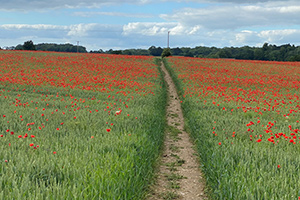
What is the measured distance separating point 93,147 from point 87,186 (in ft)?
6.93

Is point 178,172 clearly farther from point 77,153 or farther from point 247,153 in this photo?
point 77,153

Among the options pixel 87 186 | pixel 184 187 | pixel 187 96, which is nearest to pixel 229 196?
pixel 184 187

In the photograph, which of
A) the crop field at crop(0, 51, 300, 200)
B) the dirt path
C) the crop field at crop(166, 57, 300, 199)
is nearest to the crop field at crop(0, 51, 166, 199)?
the crop field at crop(0, 51, 300, 200)

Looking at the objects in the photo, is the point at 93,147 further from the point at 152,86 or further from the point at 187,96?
the point at 152,86

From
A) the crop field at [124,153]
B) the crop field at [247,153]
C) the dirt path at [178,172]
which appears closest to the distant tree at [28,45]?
the crop field at [124,153]

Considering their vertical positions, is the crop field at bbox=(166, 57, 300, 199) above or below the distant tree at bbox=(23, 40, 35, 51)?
below

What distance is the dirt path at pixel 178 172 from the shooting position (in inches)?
270

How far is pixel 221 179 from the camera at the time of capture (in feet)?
20.6

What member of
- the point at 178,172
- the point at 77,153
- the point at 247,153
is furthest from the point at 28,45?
the point at 247,153

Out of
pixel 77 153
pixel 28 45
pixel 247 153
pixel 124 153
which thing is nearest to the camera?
pixel 77 153

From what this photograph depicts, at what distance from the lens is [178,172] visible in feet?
26.6

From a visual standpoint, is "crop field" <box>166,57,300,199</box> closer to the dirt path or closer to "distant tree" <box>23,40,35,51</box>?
the dirt path

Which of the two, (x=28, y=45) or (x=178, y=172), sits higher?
(x=28, y=45)

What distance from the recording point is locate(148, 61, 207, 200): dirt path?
22.5 feet
